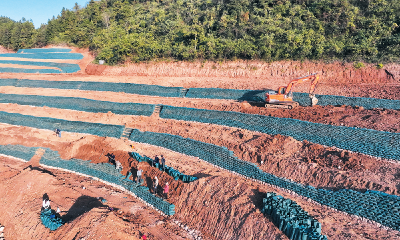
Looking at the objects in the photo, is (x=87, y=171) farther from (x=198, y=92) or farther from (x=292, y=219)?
(x=292, y=219)

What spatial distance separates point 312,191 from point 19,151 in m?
24.8

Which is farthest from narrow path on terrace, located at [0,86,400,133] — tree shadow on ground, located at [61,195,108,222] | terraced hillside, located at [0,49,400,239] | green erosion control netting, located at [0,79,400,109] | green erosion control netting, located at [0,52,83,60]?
green erosion control netting, located at [0,52,83,60]

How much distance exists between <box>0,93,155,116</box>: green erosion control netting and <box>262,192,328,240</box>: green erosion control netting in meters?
17.3

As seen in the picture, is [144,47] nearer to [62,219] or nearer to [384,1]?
[62,219]

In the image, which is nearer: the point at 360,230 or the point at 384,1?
the point at 360,230

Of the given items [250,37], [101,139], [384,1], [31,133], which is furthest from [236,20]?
[31,133]

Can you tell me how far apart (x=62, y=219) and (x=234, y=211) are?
9.43 metres

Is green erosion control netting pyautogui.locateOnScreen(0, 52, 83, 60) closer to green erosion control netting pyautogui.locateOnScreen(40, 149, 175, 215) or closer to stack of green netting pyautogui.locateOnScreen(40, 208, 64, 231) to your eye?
green erosion control netting pyautogui.locateOnScreen(40, 149, 175, 215)

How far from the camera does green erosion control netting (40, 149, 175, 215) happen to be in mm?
15281

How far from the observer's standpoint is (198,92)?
29.3 metres

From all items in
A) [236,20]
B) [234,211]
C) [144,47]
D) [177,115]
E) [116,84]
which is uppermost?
[236,20]

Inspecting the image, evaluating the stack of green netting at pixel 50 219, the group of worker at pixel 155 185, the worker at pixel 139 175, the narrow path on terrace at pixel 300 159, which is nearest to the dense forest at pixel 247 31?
the narrow path on terrace at pixel 300 159

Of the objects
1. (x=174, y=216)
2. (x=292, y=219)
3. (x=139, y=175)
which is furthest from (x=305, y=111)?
(x=139, y=175)

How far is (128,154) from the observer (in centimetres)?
2053
